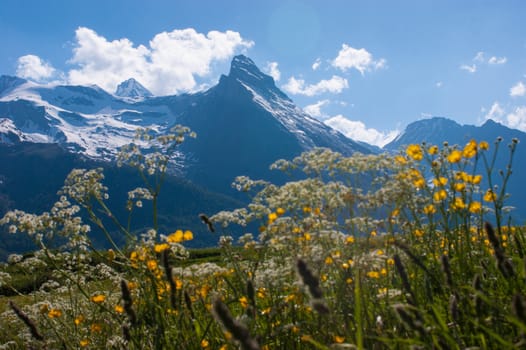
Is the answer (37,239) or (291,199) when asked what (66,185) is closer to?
(37,239)

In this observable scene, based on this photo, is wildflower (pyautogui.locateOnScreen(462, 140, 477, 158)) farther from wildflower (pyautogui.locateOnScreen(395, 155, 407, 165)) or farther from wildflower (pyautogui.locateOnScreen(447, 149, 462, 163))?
wildflower (pyautogui.locateOnScreen(395, 155, 407, 165))

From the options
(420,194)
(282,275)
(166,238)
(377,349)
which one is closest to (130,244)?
(166,238)

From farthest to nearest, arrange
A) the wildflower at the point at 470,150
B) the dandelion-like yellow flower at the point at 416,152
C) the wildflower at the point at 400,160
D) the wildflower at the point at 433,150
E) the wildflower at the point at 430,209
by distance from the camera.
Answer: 1. the wildflower at the point at 400,160
2. the dandelion-like yellow flower at the point at 416,152
3. the wildflower at the point at 433,150
4. the wildflower at the point at 470,150
5. the wildflower at the point at 430,209

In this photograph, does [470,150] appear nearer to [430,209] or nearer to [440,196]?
[440,196]

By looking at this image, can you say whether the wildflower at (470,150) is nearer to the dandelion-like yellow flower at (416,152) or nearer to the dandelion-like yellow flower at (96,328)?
the dandelion-like yellow flower at (416,152)

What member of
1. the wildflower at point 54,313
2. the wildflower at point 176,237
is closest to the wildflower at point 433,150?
the wildflower at point 176,237

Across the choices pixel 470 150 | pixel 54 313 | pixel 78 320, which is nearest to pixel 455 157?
pixel 470 150

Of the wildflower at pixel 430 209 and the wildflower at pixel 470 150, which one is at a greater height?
the wildflower at pixel 470 150

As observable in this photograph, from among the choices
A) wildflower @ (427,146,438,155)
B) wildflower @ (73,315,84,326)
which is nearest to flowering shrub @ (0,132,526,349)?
wildflower @ (427,146,438,155)

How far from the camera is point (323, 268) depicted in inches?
133

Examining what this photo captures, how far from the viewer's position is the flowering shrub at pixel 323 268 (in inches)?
94.9

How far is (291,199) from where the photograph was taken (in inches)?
155

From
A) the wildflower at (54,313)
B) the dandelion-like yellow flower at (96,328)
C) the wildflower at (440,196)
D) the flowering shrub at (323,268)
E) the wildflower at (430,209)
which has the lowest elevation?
the dandelion-like yellow flower at (96,328)

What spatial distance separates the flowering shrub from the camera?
2410 mm
